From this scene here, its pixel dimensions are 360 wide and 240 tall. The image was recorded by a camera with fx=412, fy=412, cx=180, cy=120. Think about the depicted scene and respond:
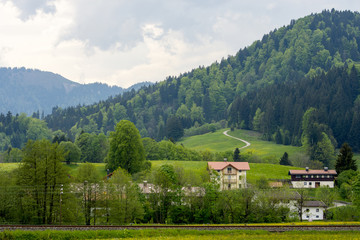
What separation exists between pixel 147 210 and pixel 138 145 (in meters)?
34.6

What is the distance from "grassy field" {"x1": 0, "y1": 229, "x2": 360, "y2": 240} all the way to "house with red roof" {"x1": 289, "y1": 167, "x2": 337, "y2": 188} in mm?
53011

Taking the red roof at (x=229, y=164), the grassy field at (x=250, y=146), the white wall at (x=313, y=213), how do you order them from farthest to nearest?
1. the grassy field at (x=250, y=146)
2. the red roof at (x=229, y=164)
3. the white wall at (x=313, y=213)

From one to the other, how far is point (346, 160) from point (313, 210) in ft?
99.4

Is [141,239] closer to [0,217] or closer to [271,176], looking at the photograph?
[0,217]

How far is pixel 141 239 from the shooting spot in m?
42.4

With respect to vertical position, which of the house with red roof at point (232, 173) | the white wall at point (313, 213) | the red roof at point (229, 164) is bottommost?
the white wall at point (313, 213)

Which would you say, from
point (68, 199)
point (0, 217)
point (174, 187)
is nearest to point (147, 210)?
point (174, 187)

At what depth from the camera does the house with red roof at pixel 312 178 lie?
97750mm

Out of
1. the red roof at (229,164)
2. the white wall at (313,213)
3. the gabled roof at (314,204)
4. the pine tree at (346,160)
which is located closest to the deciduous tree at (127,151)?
the red roof at (229,164)

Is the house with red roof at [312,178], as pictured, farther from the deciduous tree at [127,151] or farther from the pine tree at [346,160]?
the deciduous tree at [127,151]

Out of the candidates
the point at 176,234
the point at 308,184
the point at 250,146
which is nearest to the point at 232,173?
the point at 308,184

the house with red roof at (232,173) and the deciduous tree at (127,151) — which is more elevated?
the deciduous tree at (127,151)

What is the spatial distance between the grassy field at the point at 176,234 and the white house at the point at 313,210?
1048 inches

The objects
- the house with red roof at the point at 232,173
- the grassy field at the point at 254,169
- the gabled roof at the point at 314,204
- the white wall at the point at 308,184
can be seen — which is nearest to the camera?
the gabled roof at the point at 314,204
